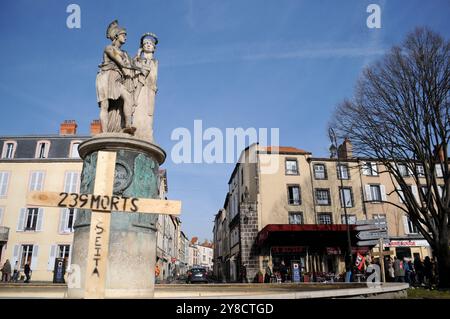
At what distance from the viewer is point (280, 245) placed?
27516 millimetres

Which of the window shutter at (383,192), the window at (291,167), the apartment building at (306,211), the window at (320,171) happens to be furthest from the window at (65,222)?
the window shutter at (383,192)

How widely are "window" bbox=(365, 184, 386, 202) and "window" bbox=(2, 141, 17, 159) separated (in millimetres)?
32980

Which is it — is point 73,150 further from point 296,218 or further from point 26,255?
point 296,218

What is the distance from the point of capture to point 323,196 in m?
30.8

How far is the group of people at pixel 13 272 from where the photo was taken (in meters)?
21.7

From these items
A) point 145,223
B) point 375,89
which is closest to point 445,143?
point 375,89

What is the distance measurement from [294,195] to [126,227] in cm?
2636

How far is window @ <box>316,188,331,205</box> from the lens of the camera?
30.7m

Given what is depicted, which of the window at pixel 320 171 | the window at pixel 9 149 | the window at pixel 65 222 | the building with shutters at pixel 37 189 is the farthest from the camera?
the window at pixel 9 149

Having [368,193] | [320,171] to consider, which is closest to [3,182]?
[320,171]

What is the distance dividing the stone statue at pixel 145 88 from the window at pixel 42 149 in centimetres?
2880

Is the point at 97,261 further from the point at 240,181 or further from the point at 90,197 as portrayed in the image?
the point at 240,181

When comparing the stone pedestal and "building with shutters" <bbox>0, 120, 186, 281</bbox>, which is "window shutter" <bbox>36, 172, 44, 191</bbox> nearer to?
"building with shutters" <bbox>0, 120, 186, 281</bbox>

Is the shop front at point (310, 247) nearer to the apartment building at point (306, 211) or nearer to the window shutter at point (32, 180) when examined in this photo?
the apartment building at point (306, 211)
